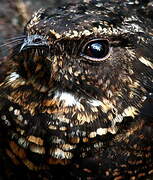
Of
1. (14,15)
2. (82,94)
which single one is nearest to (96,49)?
(82,94)

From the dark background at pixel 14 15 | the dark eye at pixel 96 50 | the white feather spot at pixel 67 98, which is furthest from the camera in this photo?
the dark background at pixel 14 15

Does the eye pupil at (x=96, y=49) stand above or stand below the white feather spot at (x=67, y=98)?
above

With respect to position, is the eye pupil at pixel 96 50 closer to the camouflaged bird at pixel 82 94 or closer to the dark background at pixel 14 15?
the camouflaged bird at pixel 82 94

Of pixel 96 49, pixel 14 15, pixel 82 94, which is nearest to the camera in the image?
pixel 96 49

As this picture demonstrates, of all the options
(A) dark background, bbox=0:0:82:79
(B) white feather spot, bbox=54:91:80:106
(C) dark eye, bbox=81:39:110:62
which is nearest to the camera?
(C) dark eye, bbox=81:39:110:62

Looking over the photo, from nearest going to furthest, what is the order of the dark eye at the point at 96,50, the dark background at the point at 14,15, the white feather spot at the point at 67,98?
the dark eye at the point at 96,50, the white feather spot at the point at 67,98, the dark background at the point at 14,15

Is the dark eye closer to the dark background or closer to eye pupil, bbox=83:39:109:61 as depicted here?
eye pupil, bbox=83:39:109:61

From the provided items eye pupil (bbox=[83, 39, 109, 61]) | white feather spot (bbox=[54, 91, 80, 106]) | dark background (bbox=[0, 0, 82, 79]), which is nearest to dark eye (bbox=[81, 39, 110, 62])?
eye pupil (bbox=[83, 39, 109, 61])

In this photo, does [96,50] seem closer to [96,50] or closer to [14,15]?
[96,50]

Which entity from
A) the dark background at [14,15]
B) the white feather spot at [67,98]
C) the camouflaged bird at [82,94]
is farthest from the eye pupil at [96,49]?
the dark background at [14,15]
